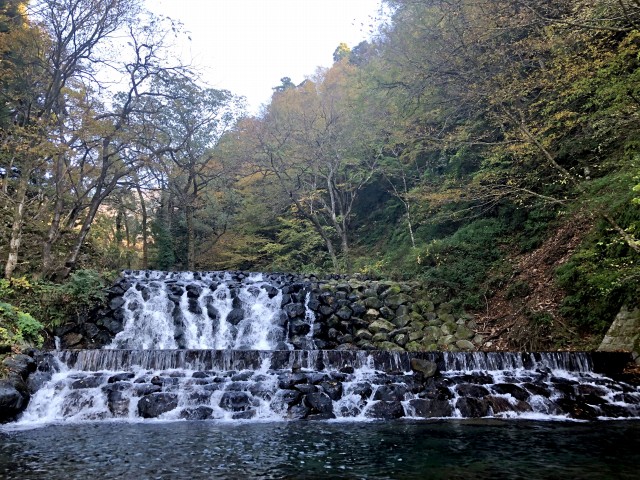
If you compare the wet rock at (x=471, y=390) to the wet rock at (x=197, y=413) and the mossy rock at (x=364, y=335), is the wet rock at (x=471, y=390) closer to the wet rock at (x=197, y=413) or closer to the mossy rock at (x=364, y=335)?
the wet rock at (x=197, y=413)

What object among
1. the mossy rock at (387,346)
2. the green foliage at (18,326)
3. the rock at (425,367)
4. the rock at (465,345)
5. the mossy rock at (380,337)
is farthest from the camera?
the mossy rock at (380,337)

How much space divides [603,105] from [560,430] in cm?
768

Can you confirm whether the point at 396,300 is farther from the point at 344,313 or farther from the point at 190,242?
the point at 190,242

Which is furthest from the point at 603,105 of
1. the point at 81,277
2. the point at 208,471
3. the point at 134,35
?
the point at 81,277

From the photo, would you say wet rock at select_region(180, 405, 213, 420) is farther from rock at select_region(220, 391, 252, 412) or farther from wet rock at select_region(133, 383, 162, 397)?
wet rock at select_region(133, 383, 162, 397)

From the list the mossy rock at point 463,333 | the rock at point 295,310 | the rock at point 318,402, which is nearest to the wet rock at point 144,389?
the rock at point 318,402

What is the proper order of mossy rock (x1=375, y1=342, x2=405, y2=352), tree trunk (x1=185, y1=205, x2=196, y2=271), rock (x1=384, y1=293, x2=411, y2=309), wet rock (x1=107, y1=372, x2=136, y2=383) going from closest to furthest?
wet rock (x1=107, y1=372, x2=136, y2=383) → mossy rock (x1=375, y1=342, x2=405, y2=352) → rock (x1=384, y1=293, x2=411, y2=309) → tree trunk (x1=185, y1=205, x2=196, y2=271)

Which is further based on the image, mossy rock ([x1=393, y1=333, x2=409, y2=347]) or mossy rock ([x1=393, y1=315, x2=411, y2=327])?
mossy rock ([x1=393, y1=315, x2=411, y2=327])

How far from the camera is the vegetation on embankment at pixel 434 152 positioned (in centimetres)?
923

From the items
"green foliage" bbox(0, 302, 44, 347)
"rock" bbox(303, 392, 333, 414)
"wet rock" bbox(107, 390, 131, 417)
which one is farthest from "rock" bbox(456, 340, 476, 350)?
"green foliage" bbox(0, 302, 44, 347)

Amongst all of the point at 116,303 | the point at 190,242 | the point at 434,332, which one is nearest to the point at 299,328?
the point at 434,332

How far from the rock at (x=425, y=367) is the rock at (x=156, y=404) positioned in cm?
449

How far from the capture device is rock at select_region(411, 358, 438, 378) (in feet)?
27.0

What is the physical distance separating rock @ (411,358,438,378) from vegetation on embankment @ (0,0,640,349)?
9.97 ft
